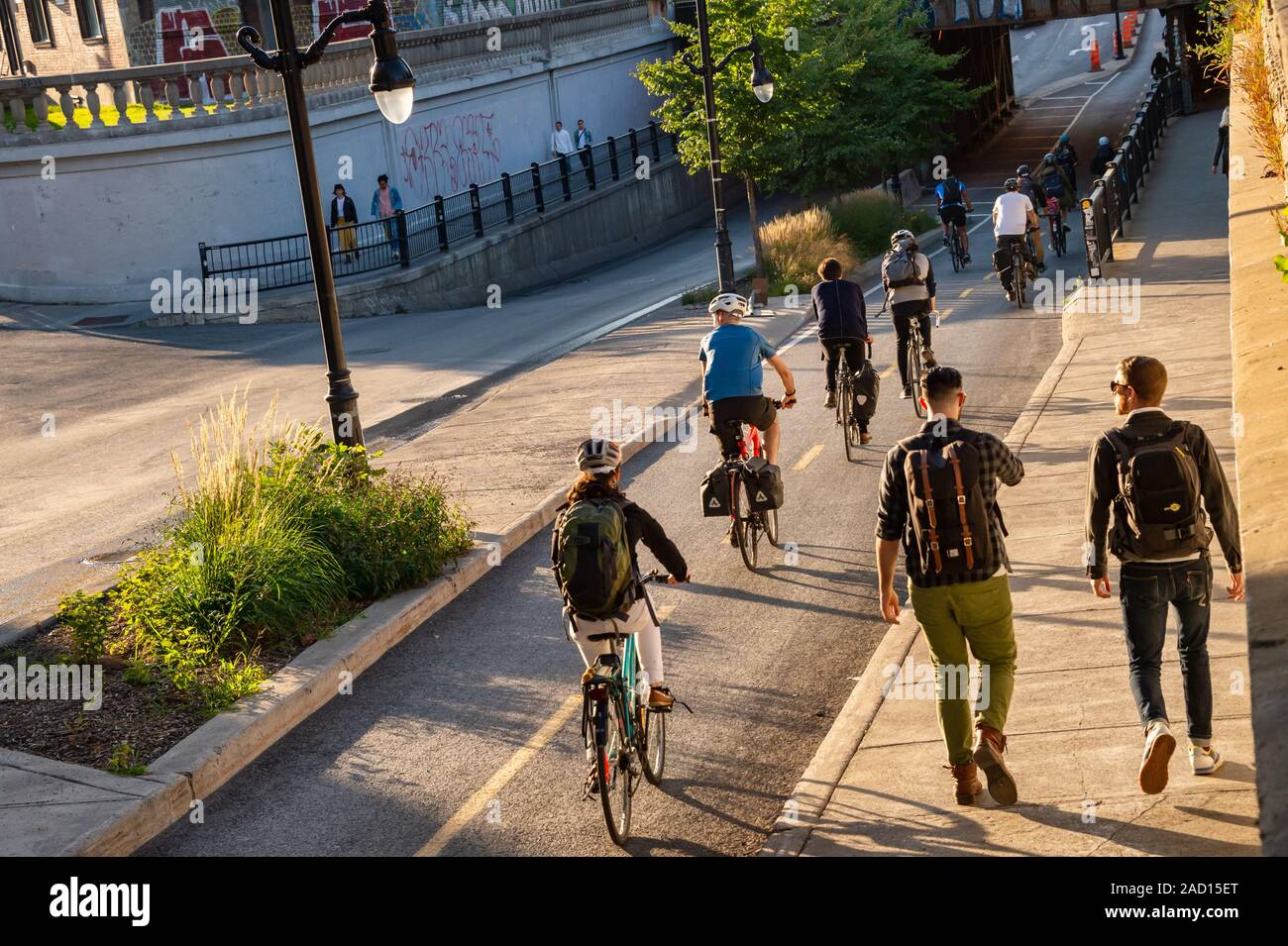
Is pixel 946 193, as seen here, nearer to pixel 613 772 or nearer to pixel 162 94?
pixel 162 94

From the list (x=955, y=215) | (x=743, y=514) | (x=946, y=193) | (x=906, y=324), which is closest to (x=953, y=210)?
(x=955, y=215)

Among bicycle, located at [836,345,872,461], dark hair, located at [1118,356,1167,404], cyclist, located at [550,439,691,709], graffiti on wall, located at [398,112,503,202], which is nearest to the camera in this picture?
dark hair, located at [1118,356,1167,404]

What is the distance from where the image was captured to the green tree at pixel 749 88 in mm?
30000

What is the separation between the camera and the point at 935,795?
7594mm

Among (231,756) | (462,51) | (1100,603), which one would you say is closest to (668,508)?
(1100,603)

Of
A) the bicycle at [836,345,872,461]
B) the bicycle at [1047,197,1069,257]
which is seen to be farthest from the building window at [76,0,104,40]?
the bicycle at [836,345,872,461]

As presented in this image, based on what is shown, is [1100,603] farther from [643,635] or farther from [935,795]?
[643,635]

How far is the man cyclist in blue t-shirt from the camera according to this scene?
12.1m

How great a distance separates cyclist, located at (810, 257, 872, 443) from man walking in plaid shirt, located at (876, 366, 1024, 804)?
7.63m

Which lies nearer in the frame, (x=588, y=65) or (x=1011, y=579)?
(x=1011, y=579)

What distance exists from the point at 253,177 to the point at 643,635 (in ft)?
88.6

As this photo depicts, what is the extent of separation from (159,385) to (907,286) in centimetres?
1268

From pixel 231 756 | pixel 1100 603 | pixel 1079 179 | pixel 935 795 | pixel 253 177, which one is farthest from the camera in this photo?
pixel 1079 179

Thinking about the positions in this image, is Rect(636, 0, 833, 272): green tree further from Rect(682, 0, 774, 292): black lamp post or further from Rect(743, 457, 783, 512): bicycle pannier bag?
Rect(743, 457, 783, 512): bicycle pannier bag
